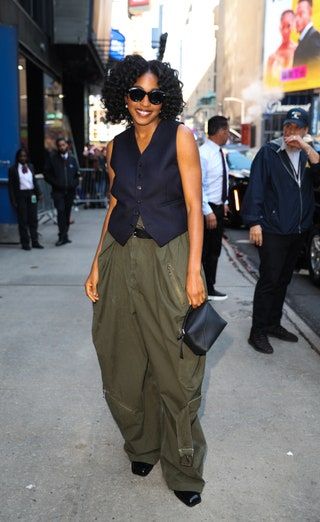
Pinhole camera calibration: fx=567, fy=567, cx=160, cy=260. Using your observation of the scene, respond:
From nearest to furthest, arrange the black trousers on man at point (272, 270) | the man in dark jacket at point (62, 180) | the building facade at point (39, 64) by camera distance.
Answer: the black trousers on man at point (272, 270)
the building facade at point (39, 64)
the man in dark jacket at point (62, 180)

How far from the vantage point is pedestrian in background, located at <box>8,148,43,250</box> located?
29.9 ft

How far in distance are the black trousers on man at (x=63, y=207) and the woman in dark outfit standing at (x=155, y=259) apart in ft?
23.6

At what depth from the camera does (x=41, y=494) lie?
2701mm

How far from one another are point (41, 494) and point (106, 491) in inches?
12.1

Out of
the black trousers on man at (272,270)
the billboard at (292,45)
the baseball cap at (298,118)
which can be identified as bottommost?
the black trousers on man at (272,270)

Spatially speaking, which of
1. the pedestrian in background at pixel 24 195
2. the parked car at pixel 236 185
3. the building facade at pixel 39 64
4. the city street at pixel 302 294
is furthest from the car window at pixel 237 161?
the pedestrian in background at pixel 24 195

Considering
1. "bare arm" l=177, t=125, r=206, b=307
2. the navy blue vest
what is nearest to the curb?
"bare arm" l=177, t=125, r=206, b=307

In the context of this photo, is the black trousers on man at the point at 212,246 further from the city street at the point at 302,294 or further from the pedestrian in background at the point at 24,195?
the pedestrian in background at the point at 24,195

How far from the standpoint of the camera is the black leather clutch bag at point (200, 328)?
2488mm

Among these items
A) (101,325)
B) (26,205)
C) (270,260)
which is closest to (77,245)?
(26,205)

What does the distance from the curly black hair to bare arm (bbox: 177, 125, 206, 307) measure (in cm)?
14

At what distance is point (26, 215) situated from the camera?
30.6ft

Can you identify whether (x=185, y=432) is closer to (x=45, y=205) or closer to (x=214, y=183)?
(x=214, y=183)

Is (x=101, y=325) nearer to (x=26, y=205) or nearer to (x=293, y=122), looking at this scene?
(x=293, y=122)
